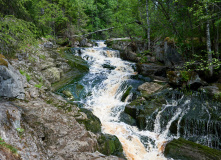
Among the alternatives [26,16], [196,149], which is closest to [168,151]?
[196,149]

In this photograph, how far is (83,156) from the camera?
3918mm

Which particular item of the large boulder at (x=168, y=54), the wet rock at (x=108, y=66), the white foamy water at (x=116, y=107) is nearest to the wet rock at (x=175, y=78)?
the white foamy water at (x=116, y=107)

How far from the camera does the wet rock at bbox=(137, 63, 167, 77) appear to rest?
1304cm

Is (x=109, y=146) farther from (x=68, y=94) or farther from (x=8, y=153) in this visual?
(x=68, y=94)

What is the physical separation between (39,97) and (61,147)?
3585 millimetres

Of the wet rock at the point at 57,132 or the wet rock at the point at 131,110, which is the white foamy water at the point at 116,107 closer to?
the wet rock at the point at 131,110

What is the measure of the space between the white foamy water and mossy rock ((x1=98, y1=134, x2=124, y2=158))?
16.5 inches

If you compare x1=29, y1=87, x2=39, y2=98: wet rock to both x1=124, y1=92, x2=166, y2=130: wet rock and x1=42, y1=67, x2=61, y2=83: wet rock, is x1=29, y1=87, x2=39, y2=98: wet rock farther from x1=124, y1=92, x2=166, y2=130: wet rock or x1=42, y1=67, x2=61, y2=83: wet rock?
x1=124, y1=92, x2=166, y2=130: wet rock

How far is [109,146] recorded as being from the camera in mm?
5691

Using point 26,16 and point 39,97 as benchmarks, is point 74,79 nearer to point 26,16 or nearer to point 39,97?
point 39,97

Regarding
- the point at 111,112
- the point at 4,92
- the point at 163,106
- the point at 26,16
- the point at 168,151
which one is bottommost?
the point at 168,151

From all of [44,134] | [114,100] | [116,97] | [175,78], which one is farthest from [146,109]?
[44,134]

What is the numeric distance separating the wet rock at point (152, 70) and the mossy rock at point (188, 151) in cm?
748

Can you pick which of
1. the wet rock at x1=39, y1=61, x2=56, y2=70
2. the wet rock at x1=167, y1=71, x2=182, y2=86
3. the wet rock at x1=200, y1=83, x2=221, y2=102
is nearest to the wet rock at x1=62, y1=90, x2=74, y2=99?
the wet rock at x1=39, y1=61, x2=56, y2=70
